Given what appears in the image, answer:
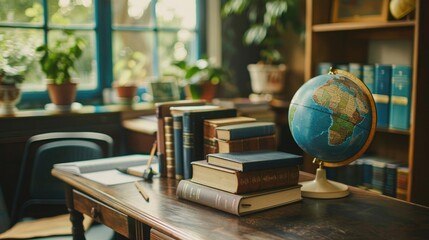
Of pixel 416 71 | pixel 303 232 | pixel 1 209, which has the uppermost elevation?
pixel 416 71

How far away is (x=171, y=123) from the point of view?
224cm

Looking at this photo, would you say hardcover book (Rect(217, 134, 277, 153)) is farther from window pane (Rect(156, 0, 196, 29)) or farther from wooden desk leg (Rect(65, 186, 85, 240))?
window pane (Rect(156, 0, 196, 29))

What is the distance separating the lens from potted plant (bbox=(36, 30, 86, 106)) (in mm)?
3465

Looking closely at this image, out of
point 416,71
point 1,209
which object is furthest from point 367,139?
point 1,209

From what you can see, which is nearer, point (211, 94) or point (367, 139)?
point (367, 139)

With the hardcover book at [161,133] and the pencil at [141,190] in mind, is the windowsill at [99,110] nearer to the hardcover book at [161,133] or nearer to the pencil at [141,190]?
the hardcover book at [161,133]

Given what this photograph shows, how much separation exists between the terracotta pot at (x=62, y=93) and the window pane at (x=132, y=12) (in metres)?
0.75

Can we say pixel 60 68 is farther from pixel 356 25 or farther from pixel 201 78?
pixel 356 25

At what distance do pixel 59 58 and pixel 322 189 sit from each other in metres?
2.15

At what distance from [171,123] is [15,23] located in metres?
1.88

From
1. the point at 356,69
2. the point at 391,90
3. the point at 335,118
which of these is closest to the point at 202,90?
the point at 356,69

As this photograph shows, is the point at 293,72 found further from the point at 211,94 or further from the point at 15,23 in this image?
the point at 15,23

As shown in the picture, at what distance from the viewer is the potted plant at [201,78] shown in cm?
398

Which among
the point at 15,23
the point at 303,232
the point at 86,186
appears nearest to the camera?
the point at 303,232
